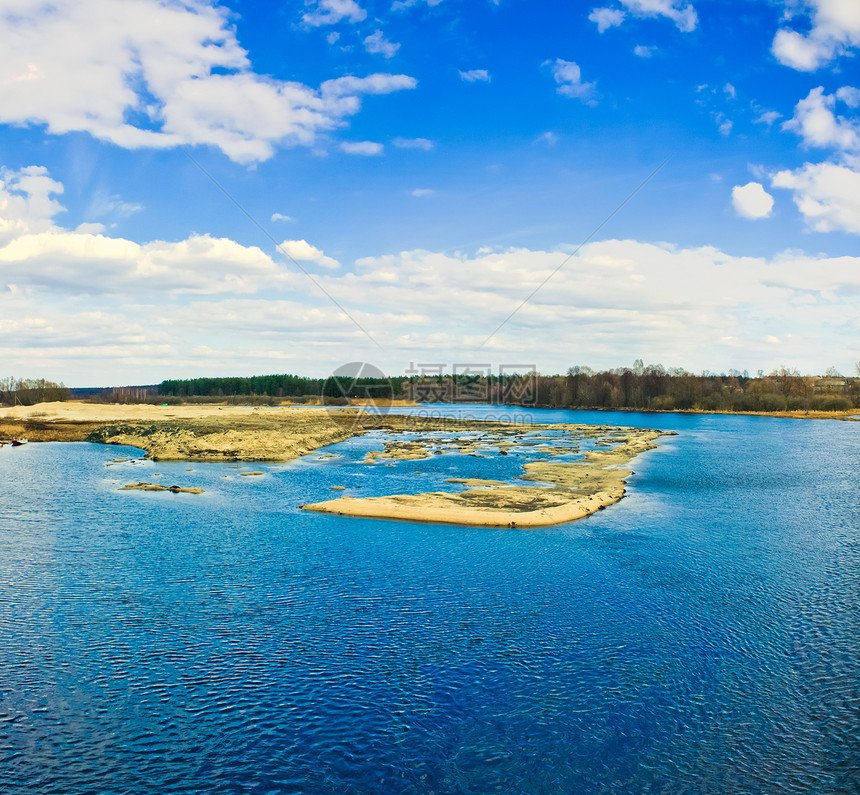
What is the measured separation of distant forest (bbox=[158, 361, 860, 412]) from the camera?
423 feet

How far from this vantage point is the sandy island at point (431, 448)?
84.8ft

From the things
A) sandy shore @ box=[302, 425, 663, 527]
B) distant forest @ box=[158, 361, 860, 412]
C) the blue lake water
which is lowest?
the blue lake water

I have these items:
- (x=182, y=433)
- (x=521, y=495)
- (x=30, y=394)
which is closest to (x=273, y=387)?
(x=30, y=394)

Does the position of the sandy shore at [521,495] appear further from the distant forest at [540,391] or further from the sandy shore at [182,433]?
the distant forest at [540,391]

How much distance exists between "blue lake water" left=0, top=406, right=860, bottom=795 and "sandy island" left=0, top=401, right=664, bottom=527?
215 cm

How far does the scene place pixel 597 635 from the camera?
1316 cm

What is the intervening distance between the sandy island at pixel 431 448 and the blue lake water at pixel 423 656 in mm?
2154

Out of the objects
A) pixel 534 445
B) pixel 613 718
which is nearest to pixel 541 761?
pixel 613 718

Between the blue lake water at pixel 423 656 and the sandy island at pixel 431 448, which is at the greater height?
the sandy island at pixel 431 448

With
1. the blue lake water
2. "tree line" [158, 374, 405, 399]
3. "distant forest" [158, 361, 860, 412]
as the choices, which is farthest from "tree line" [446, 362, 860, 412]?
the blue lake water

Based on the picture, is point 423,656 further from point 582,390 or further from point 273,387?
point 273,387

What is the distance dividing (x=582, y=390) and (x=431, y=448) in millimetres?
102699

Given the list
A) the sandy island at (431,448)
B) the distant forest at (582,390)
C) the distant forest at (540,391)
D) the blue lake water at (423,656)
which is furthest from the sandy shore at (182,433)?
the distant forest at (582,390)

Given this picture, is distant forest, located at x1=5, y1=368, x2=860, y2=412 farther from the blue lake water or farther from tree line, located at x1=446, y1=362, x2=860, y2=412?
the blue lake water
